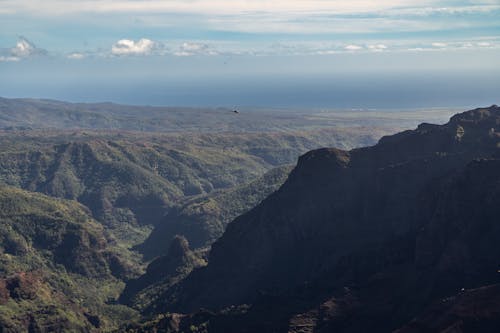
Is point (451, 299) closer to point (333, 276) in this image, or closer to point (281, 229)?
point (333, 276)

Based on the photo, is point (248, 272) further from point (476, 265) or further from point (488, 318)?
point (488, 318)

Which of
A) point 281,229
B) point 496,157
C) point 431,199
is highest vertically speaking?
point 496,157

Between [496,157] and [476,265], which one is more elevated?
[496,157]

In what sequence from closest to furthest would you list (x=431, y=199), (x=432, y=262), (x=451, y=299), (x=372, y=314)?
1. (x=451, y=299)
2. (x=372, y=314)
3. (x=432, y=262)
4. (x=431, y=199)

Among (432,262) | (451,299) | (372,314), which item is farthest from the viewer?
(432,262)

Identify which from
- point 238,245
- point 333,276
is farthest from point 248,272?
point 333,276

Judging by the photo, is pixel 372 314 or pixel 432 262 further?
pixel 432 262

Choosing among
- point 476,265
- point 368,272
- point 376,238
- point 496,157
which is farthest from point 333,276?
point 496,157
